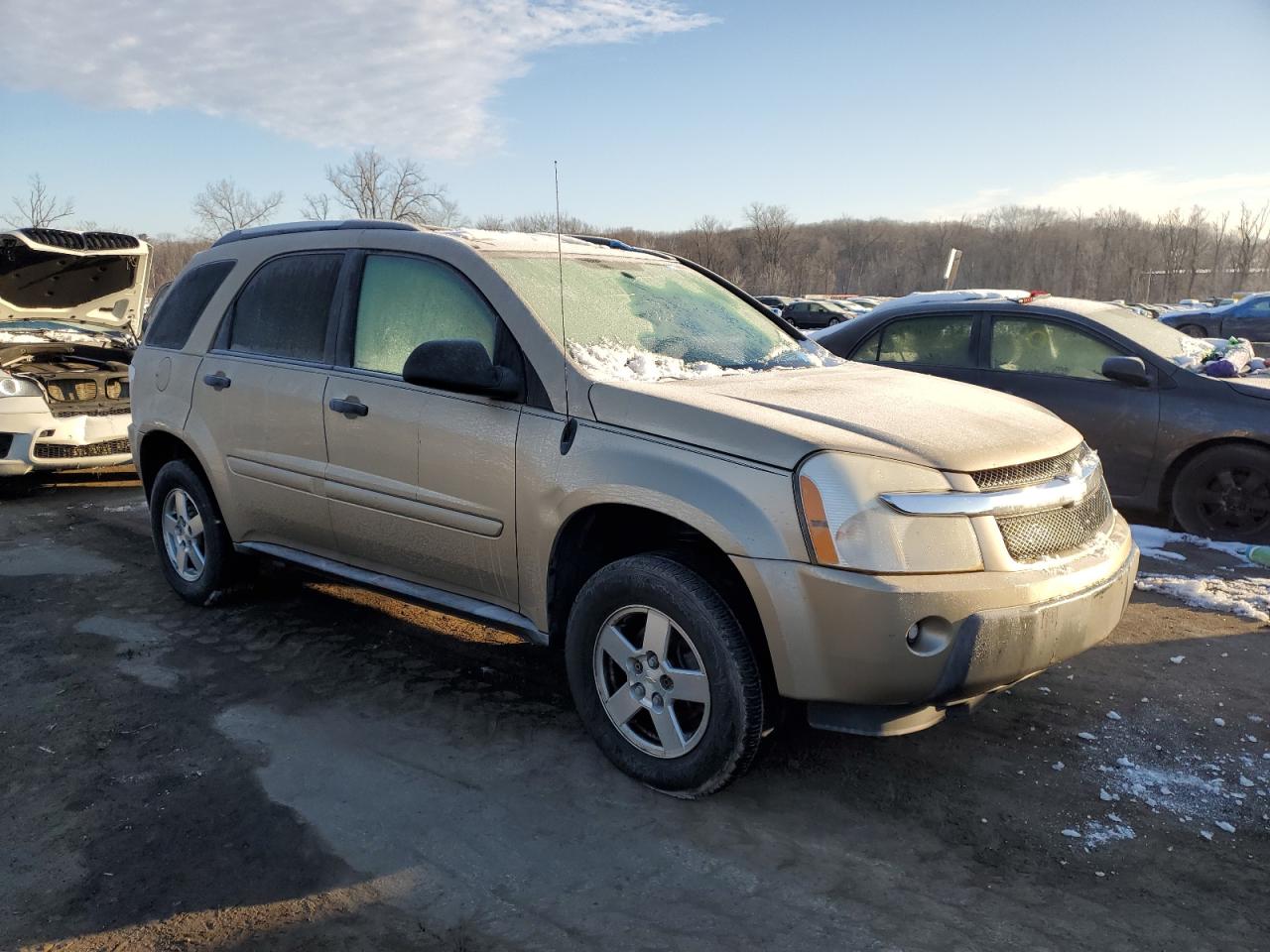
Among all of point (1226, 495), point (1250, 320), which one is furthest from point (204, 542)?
point (1250, 320)

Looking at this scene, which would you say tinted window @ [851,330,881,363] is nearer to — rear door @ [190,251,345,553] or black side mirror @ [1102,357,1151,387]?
black side mirror @ [1102,357,1151,387]

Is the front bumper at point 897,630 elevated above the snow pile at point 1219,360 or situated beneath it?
situated beneath

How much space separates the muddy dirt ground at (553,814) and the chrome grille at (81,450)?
3.78 metres

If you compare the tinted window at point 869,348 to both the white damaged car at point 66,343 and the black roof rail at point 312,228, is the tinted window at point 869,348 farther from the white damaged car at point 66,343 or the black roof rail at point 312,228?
the white damaged car at point 66,343

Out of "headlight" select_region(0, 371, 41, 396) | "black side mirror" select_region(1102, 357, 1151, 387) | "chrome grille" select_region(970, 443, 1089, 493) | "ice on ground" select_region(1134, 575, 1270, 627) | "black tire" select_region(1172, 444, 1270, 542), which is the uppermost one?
"black side mirror" select_region(1102, 357, 1151, 387)

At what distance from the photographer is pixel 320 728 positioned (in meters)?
3.65

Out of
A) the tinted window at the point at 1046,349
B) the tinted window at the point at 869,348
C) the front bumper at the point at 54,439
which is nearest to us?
the tinted window at the point at 1046,349

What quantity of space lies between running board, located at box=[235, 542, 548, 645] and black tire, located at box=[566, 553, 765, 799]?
269mm

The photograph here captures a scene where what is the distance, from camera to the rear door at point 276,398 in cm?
416

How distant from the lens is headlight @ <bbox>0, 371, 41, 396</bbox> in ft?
25.2

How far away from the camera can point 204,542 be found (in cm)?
486

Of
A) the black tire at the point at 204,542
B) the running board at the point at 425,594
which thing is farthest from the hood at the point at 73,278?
the running board at the point at 425,594

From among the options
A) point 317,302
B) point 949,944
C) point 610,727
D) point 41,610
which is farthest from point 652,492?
point 41,610

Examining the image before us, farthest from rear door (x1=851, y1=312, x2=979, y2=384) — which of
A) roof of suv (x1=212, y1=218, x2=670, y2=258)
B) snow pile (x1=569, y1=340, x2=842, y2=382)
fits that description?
snow pile (x1=569, y1=340, x2=842, y2=382)
